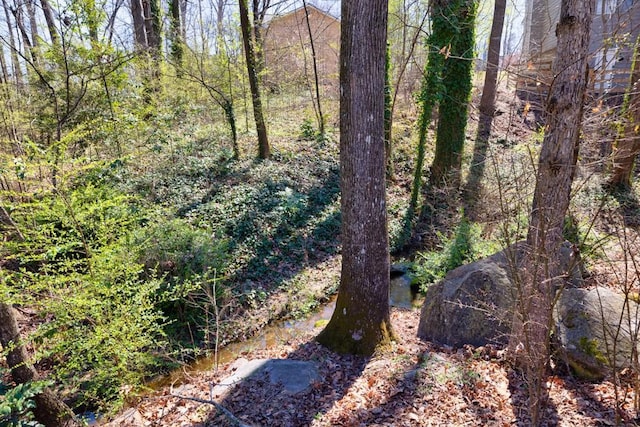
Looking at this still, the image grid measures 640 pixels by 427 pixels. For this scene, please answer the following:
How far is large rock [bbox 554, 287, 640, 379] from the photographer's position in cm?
366

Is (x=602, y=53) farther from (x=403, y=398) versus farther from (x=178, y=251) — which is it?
(x=178, y=251)

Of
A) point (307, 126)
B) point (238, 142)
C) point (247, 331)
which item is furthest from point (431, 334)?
point (307, 126)

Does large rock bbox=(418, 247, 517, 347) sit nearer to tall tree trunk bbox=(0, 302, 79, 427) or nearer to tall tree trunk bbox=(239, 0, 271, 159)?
tall tree trunk bbox=(0, 302, 79, 427)

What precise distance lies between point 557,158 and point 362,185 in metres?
1.92

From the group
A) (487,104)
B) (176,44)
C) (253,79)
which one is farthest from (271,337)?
(487,104)

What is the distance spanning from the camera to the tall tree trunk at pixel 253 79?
981 centimetres

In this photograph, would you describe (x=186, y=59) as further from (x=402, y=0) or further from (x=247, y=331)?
(x=247, y=331)

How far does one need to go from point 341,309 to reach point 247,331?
2770mm

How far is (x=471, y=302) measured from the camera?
4965 mm

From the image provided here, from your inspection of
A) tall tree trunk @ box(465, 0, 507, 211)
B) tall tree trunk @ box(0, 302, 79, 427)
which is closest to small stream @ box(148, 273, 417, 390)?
tall tree trunk @ box(0, 302, 79, 427)

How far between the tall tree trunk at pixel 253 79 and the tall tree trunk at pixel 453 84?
15.7ft

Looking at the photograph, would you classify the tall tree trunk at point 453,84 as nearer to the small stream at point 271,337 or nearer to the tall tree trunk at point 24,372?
the small stream at point 271,337

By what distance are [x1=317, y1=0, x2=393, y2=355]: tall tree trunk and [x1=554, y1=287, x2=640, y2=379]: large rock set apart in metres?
1.95

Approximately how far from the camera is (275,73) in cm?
1644
